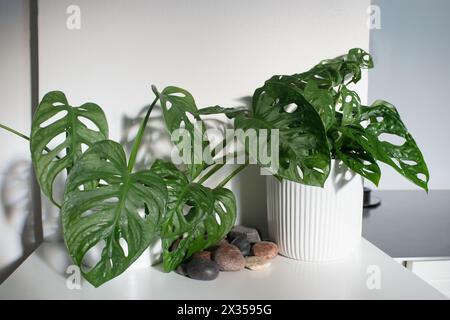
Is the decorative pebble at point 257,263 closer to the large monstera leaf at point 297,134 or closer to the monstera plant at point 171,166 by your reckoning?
the monstera plant at point 171,166

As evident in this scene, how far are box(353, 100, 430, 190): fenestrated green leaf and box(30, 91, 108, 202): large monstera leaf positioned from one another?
2.03 ft

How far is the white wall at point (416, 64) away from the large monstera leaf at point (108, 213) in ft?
4.59

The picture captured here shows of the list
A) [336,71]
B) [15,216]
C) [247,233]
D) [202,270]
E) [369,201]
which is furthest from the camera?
[369,201]

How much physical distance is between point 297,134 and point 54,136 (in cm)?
52

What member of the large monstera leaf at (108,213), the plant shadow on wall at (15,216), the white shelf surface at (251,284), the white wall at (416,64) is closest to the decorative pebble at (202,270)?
the white shelf surface at (251,284)

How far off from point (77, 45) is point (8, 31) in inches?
9.0

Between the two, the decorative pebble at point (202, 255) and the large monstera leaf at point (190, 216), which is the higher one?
the large monstera leaf at point (190, 216)

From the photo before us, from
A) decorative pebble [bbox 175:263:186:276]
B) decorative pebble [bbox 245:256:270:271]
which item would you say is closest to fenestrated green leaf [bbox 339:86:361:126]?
decorative pebble [bbox 245:256:270:271]

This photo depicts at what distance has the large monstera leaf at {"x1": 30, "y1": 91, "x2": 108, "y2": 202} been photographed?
921 mm

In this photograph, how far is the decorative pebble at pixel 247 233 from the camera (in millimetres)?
1206

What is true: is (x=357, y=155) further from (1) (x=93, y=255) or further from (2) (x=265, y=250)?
(1) (x=93, y=255)

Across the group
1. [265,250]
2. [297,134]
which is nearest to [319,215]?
[265,250]

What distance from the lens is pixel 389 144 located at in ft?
3.36
